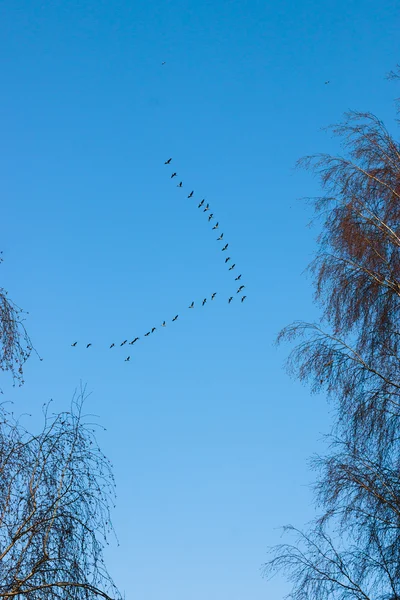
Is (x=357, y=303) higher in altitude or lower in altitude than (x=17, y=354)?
higher

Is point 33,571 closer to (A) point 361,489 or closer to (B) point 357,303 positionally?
(A) point 361,489

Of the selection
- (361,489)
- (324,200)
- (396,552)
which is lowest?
(396,552)

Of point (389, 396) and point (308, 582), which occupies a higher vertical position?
point (389, 396)

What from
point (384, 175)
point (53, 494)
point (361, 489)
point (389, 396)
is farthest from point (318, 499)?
point (384, 175)

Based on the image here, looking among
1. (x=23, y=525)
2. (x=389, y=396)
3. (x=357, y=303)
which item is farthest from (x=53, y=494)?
(x=357, y=303)

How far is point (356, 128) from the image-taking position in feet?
33.3

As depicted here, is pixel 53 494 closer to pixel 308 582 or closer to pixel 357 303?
pixel 308 582

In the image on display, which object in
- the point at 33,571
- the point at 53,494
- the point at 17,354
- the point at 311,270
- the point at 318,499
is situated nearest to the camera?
the point at 33,571

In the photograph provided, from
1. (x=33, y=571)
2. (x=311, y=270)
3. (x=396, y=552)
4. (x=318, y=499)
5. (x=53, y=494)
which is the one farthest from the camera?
(x=311, y=270)

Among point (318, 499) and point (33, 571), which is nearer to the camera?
point (33, 571)

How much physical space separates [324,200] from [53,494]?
5.88 meters

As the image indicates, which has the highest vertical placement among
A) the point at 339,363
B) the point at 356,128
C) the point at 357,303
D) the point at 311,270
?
the point at 356,128

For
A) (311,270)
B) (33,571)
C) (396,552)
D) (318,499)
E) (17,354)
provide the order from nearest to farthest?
(33,571), (17,354), (396,552), (318,499), (311,270)

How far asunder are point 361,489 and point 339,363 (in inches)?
61.1
